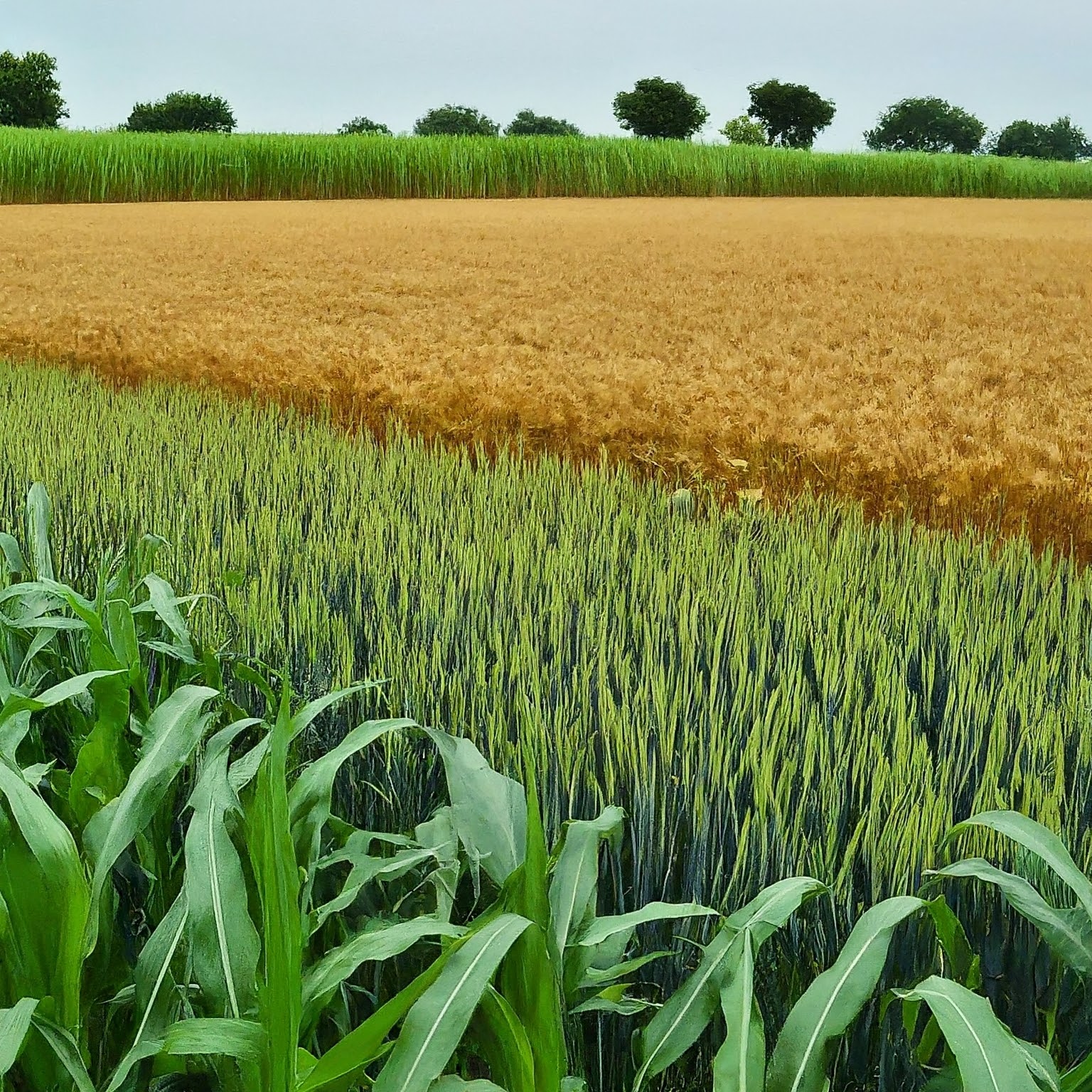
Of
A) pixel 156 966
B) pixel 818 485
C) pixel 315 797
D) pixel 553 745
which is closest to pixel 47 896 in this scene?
pixel 156 966

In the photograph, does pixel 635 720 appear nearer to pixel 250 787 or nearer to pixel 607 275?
pixel 250 787

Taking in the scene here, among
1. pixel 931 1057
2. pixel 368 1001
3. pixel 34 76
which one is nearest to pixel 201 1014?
pixel 368 1001

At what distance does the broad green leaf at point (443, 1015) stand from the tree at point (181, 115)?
3858 centimetres

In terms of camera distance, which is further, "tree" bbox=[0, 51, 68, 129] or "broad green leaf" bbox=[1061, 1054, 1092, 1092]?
"tree" bbox=[0, 51, 68, 129]

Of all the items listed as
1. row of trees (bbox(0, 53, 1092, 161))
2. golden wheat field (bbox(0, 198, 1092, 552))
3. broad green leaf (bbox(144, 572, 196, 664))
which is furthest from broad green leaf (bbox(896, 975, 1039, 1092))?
row of trees (bbox(0, 53, 1092, 161))

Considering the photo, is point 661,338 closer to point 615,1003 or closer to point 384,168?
point 615,1003

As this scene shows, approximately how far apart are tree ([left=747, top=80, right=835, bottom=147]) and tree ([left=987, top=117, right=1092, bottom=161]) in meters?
6.93

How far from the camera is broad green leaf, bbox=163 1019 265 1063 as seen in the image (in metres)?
0.71

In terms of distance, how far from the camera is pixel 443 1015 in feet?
2.17

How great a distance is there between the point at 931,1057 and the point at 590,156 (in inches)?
755

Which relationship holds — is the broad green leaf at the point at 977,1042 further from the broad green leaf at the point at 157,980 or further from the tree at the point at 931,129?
the tree at the point at 931,129

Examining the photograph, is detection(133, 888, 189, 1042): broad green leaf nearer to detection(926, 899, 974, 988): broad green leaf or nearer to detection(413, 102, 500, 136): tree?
detection(926, 899, 974, 988): broad green leaf

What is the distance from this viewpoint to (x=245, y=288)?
577cm

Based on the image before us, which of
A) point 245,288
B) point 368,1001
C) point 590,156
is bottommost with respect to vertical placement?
point 368,1001
